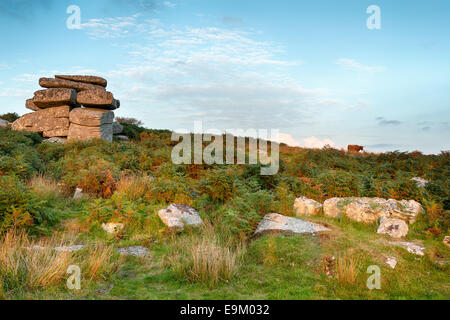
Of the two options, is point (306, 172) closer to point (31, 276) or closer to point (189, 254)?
point (189, 254)

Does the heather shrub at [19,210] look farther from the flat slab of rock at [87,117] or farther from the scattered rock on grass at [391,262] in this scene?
the flat slab of rock at [87,117]

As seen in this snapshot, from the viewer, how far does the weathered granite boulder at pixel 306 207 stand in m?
8.59

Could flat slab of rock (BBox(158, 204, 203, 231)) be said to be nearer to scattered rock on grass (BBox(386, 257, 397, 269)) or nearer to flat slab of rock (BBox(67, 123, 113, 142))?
scattered rock on grass (BBox(386, 257, 397, 269))

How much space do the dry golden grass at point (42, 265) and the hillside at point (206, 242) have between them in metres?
0.02

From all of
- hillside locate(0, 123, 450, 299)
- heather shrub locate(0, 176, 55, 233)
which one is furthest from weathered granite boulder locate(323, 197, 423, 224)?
heather shrub locate(0, 176, 55, 233)

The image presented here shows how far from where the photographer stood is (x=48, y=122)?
2044 cm

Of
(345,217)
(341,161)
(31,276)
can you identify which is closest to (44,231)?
(31,276)

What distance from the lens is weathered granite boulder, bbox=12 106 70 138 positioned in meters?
20.3

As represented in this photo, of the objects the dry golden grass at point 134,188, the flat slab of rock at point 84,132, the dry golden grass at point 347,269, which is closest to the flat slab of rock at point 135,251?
the dry golden grass at point 134,188

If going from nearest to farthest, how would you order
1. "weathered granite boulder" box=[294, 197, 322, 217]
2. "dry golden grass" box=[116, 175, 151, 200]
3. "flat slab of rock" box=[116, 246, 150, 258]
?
"flat slab of rock" box=[116, 246, 150, 258] < "weathered granite boulder" box=[294, 197, 322, 217] < "dry golden grass" box=[116, 175, 151, 200]

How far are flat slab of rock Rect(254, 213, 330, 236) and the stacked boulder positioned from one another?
15.4 metres

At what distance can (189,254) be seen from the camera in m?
5.76

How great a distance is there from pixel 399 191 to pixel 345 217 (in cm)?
235

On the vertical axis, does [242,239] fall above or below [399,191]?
below
